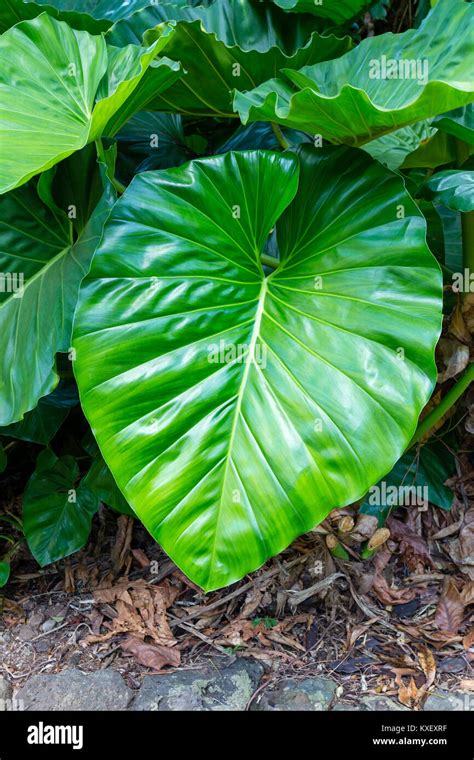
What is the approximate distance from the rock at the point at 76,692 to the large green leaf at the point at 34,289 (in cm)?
61

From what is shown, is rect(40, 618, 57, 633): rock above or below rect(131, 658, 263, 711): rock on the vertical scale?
above

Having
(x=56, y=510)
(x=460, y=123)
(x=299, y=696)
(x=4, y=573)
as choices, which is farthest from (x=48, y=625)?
(x=460, y=123)

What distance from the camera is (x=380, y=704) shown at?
1.28 m

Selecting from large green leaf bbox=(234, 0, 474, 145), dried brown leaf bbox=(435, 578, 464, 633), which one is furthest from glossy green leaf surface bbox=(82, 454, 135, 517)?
large green leaf bbox=(234, 0, 474, 145)

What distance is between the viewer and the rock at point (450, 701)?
1258 mm

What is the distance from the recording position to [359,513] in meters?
1.53

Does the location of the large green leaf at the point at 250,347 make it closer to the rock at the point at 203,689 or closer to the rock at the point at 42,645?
the rock at the point at 203,689

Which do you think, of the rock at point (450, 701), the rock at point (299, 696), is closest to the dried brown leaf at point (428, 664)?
the rock at point (450, 701)

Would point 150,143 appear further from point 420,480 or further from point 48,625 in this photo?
point 48,625

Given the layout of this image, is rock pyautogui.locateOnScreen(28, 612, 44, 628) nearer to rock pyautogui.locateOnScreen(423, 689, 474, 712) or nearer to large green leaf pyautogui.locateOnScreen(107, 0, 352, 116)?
rock pyautogui.locateOnScreen(423, 689, 474, 712)

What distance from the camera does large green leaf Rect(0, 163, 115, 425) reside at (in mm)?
1196

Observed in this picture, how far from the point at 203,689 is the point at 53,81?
1240 mm

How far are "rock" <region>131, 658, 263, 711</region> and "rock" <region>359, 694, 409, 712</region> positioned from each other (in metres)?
0.22

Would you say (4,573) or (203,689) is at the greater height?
(4,573)
